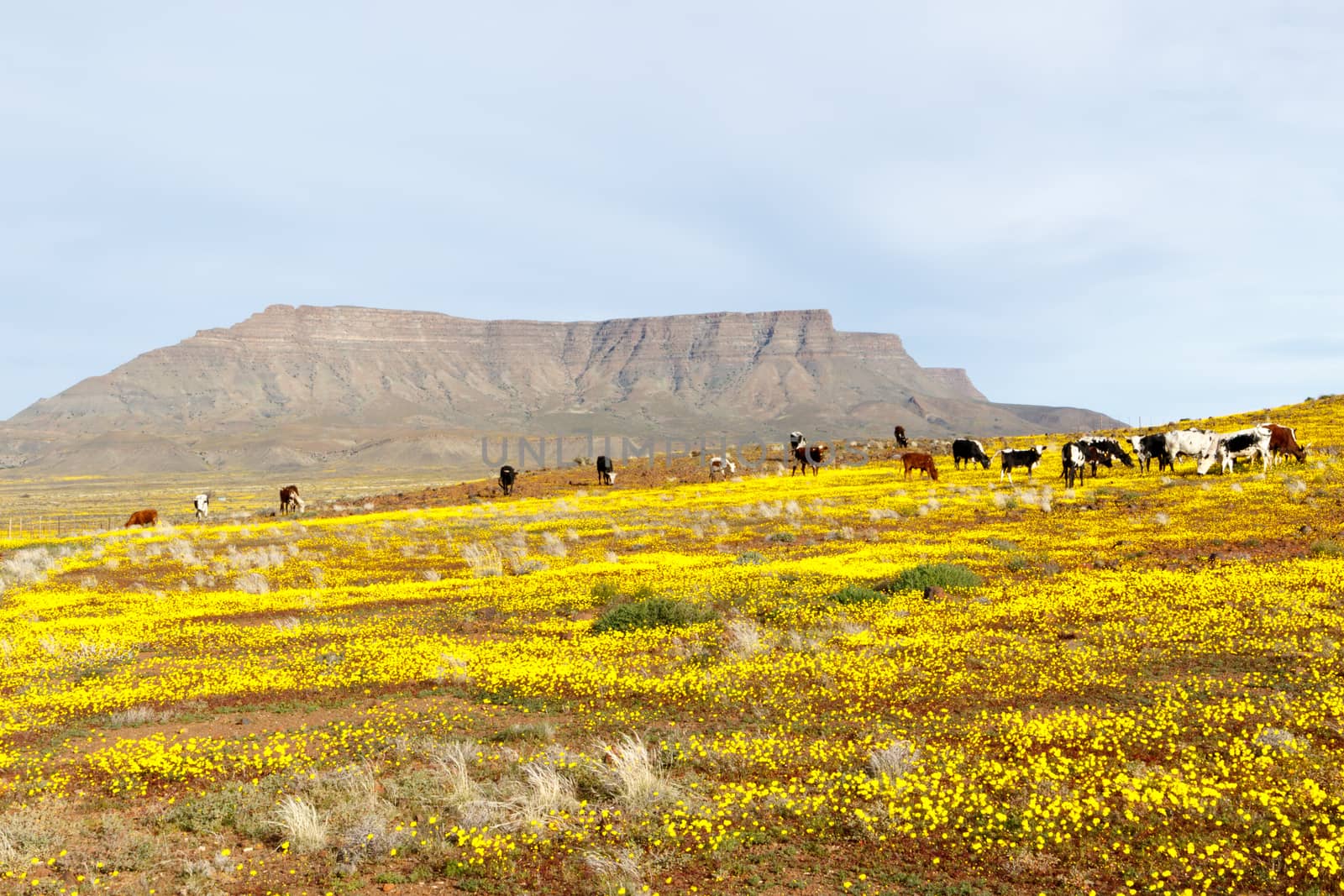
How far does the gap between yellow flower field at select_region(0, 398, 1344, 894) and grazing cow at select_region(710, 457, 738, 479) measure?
38.8 m

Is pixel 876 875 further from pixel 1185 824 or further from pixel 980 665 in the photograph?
pixel 980 665

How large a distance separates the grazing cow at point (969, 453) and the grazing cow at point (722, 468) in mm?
17942

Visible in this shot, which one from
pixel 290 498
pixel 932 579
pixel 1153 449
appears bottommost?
pixel 932 579

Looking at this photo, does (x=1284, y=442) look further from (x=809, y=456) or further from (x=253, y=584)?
(x=253, y=584)

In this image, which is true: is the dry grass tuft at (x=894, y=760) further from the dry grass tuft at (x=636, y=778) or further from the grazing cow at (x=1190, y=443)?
the grazing cow at (x=1190, y=443)

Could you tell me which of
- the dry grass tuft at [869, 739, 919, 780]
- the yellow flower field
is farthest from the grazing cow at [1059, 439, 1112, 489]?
the dry grass tuft at [869, 739, 919, 780]

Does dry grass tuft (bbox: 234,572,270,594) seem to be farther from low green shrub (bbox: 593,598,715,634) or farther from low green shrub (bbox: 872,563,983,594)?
low green shrub (bbox: 872,563,983,594)

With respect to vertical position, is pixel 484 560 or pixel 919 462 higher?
pixel 919 462

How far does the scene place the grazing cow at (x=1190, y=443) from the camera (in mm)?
39938

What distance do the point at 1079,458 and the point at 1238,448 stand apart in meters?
6.92

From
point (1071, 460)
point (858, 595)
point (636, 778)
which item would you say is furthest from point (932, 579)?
point (1071, 460)

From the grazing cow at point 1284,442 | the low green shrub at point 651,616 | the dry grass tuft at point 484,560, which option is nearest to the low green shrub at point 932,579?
the low green shrub at point 651,616

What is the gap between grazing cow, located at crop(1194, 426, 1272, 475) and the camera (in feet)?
123

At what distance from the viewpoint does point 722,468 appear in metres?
66.4
